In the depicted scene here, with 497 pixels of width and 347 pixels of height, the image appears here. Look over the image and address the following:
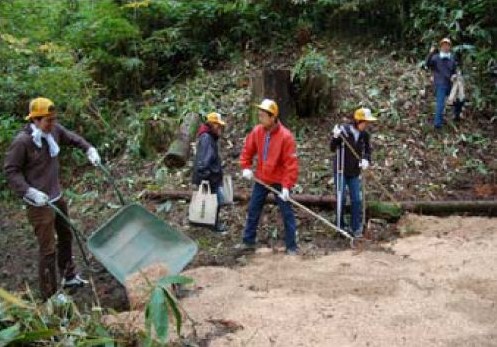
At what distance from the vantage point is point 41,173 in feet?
19.8

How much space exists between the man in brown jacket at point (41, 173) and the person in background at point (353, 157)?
324 centimetres

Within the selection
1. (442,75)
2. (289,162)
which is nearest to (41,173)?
(289,162)

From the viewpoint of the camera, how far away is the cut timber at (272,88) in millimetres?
10523

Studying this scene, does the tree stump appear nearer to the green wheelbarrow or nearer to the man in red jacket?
the man in red jacket

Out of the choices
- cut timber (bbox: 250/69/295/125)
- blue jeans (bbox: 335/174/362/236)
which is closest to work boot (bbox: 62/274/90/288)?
blue jeans (bbox: 335/174/362/236)

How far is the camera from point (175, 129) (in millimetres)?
10648

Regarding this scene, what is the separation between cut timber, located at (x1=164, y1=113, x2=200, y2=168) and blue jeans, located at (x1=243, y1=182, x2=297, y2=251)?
2.59 meters

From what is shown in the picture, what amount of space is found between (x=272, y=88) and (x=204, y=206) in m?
3.50

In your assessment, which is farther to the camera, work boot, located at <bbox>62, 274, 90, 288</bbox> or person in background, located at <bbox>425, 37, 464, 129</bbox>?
person in background, located at <bbox>425, 37, 464, 129</bbox>

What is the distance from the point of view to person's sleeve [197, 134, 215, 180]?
302 inches

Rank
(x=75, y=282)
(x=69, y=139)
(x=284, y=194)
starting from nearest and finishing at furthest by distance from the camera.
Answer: (x=69, y=139), (x=75, y=282), (x=284, y=194)

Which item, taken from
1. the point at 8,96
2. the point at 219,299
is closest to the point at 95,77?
the point at 8,96

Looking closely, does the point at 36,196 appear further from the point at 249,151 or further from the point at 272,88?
the point at 272,88

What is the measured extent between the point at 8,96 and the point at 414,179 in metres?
7.15
